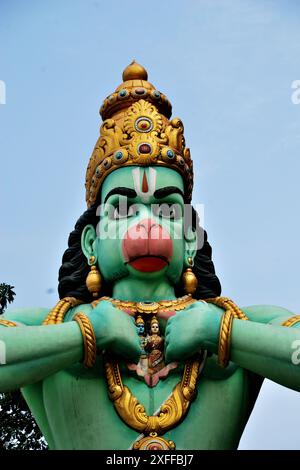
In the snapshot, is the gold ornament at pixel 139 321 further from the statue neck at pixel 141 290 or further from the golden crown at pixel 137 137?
the golden crown at pixel 137 137

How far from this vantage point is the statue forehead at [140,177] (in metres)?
4.60

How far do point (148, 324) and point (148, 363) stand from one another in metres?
0.25

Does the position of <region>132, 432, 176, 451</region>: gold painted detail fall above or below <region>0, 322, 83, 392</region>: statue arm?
below

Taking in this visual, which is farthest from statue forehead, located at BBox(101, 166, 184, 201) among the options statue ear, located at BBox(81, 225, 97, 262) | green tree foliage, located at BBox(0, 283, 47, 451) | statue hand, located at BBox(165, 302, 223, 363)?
green tree foliage, located at BBox(0, 283, 47, 451)

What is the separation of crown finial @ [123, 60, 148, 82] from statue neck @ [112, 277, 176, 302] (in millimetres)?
1666

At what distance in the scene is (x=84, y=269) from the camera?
485 cm

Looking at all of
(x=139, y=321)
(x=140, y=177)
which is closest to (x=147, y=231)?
(x=140, y=177)

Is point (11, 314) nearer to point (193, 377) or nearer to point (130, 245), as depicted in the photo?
point (130, 245)

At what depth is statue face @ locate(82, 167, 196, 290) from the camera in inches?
171

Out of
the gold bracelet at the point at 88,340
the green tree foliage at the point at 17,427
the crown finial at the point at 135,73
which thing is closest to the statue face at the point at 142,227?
the gold bracelet at the point at 88,340

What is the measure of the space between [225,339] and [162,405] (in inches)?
22.3

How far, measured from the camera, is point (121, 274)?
4.51 metres

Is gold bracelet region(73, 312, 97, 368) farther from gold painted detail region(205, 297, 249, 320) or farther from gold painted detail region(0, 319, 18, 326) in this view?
gold painted detail region(205, 297, 249, 320)

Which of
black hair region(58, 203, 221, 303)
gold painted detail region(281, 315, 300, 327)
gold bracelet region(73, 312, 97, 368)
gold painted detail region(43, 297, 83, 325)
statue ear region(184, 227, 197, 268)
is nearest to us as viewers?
gold bracelet region(73, 312, 97, 368)
